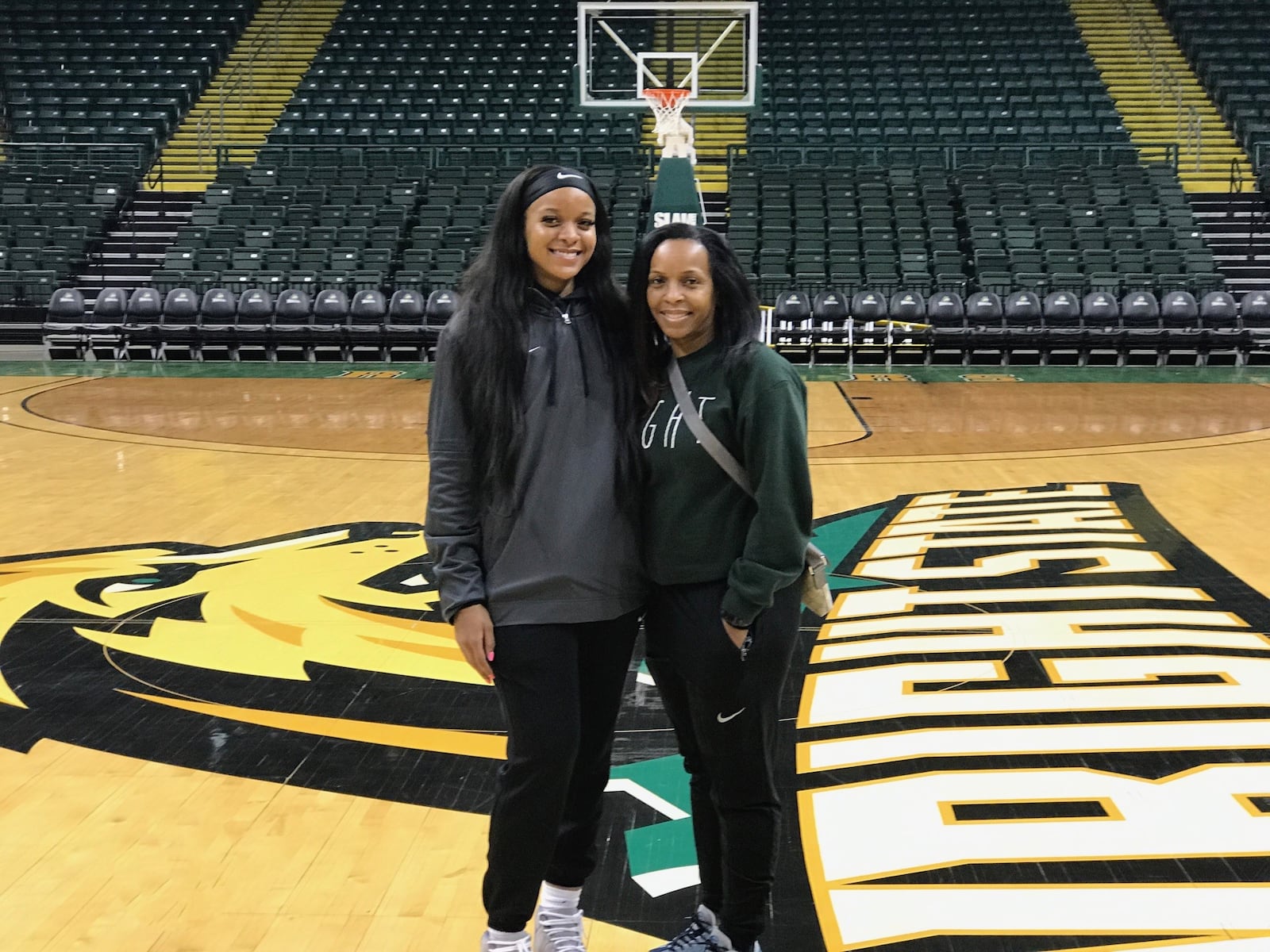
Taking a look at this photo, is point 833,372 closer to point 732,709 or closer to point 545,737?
point 732,709

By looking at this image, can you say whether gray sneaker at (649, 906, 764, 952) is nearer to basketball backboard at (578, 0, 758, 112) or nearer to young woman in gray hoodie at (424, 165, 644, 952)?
young woman in gray hoodie at (424, 165, 644, 952)

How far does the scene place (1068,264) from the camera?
553 inches

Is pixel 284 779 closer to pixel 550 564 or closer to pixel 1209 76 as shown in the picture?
pixel 550 564

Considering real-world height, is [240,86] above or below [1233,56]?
below

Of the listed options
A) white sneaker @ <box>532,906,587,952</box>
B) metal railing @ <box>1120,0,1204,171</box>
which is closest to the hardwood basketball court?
white sneaker @ <box>532,906,587,952</box>

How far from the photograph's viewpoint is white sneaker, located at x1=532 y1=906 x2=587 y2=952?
2168mm

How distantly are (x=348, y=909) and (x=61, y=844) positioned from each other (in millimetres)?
781

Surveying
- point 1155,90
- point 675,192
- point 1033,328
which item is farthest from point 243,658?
point 1155,90

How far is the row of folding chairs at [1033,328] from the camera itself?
512 inches

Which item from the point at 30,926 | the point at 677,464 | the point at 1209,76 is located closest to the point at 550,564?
the point at 677,464

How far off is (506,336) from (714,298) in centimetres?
35

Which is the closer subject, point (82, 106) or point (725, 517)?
point (725, 517)

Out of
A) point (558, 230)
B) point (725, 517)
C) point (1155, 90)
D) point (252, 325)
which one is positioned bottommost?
point (252, 325)

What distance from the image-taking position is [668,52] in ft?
56.3
